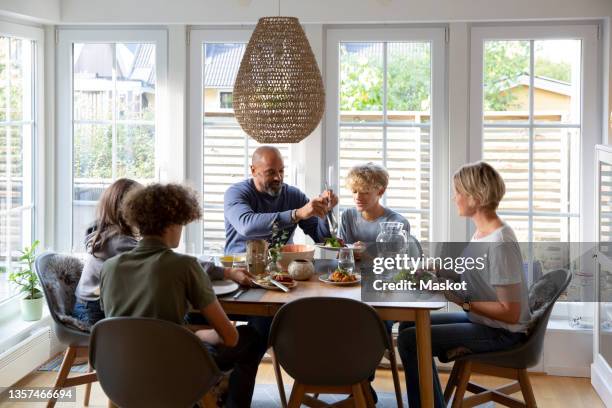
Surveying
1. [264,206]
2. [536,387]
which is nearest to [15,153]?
[264,206]

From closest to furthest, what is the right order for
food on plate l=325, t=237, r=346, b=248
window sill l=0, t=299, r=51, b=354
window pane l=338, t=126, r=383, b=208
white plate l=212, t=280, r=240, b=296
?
white plate l=212, t=280, r=240, b=296, food on plate l=325, t=237, r=346, b=248, window sill l=0, t=299, r=51, b=354, window pane l=338, t=126, r=383, b=208

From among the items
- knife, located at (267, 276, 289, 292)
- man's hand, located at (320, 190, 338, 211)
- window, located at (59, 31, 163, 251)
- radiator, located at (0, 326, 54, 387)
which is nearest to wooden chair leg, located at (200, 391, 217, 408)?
knife, located at (267, 276, 289, 292)

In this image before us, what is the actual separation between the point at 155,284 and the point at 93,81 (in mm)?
2540

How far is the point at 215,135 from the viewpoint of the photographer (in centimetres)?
462

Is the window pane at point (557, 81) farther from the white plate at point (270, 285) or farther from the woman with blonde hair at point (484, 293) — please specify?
the white plate at point (270, 285)

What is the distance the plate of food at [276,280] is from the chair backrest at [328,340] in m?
0.33

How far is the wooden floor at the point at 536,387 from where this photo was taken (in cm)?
387

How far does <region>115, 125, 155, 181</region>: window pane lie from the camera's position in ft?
15.3

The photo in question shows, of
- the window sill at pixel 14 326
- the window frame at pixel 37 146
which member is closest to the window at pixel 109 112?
the window frame at pixel 37 146

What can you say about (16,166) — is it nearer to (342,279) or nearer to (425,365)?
(342,279)

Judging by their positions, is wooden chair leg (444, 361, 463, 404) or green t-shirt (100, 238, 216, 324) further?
wooden chair leg (444, 361, 463, 404)

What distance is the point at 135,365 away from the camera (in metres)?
2.52

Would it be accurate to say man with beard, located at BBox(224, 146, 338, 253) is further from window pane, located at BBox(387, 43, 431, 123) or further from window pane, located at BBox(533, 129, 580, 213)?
window pane, located at BBox(533, 129, 580, 213)

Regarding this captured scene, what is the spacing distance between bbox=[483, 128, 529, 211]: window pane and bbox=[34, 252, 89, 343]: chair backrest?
2387mm
